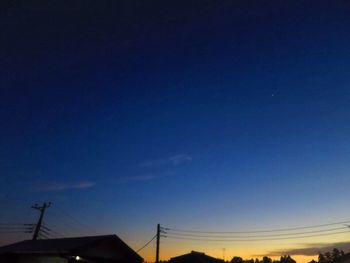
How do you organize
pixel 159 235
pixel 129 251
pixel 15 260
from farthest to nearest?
pixel 159 235 → pixel 129 251 → pixel 15 260

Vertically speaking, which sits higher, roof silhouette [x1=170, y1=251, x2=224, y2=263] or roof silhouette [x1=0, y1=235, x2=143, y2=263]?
roof silhouette [x1=170, y1=251, x2=224, y2=263]

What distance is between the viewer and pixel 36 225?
4112 cm

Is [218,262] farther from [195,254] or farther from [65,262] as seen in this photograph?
[65,262]

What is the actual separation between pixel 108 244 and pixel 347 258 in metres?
24.0

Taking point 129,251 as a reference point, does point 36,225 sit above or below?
above

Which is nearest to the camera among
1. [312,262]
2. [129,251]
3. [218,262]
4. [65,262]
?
[65,262]

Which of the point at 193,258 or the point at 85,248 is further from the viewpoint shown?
the point at 193,258

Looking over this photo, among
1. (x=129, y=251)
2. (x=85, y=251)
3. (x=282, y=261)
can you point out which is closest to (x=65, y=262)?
(x=85, y=251)

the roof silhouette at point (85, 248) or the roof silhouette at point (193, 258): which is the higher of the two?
the roof silhouette at point (193, 258)

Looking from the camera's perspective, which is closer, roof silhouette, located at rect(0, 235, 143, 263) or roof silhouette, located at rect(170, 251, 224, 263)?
roof silhouette, located at rect(0, 235, 143, 263)

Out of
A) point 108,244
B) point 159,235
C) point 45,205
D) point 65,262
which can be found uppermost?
point 45,205

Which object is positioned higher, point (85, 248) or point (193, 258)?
point (193, 258)

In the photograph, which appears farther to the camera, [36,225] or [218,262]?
[218,262]

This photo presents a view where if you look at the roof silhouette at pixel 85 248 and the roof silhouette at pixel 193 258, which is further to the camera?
the roof silhouette at pixel 193 258
